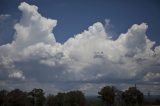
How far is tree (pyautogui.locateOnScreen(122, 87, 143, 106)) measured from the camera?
110 metres

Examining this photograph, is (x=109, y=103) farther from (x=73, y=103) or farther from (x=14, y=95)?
(x=14, y=95)

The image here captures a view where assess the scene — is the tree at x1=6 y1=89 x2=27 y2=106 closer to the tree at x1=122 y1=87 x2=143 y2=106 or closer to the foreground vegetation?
the foreground vegetation

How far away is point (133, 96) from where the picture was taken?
110688 mm

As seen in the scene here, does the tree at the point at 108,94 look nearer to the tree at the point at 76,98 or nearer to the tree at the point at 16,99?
the tree at the point at 76,98

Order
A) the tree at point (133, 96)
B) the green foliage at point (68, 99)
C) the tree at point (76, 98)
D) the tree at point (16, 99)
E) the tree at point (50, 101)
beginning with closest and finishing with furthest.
→ the tree at point (16, 99)
the tree at point (133, 96)
the tree at point (76, 98)
the green foliage at point (68, 99)
the tree at point (50, 101)

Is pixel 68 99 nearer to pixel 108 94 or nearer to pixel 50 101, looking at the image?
pixel 50 101

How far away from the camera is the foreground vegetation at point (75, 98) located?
108750 mm

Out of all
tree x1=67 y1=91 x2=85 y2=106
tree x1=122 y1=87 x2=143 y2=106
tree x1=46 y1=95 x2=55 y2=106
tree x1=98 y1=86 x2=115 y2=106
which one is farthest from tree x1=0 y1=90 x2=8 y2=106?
tree x1=122 y1=87 x2=143 y2=106

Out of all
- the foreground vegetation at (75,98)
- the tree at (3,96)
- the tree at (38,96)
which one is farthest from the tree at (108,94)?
the tree at (3,96)

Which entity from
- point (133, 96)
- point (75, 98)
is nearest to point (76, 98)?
point (75, 98)

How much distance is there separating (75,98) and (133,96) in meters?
21.8

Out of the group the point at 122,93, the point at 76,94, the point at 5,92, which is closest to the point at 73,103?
the point at 76,94

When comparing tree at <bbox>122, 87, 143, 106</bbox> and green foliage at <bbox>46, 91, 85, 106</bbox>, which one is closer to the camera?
tree at <bbox>122, 87, 143, 106</bbox>

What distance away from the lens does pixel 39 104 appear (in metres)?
116
